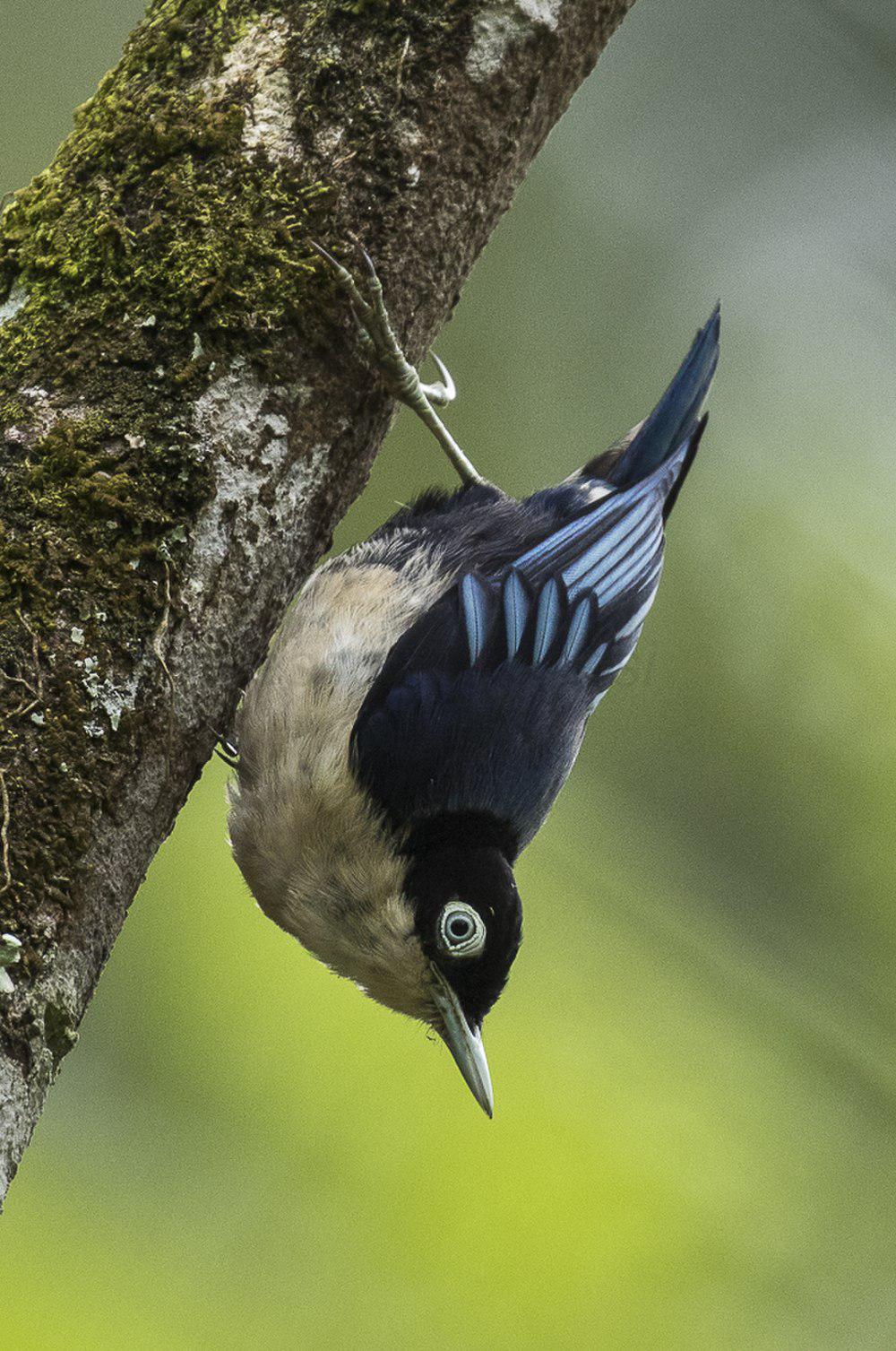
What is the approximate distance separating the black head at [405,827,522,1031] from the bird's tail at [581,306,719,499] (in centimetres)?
97

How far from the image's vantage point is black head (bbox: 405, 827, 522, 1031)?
225 centimetres

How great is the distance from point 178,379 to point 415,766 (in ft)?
2.67

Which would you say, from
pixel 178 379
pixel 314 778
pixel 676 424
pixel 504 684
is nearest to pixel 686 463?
pixel 676 424

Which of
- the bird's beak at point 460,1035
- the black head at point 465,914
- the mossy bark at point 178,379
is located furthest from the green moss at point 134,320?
the bird's beak at point 460,1035

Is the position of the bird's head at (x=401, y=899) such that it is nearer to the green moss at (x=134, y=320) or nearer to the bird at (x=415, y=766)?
the bird at (x=415, y=766)

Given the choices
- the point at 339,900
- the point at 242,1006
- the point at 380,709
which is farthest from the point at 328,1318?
the point at 380,709

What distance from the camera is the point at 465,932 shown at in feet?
7.38

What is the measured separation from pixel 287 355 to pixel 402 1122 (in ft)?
5.96

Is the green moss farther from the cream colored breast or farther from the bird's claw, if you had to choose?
the cream colored breast

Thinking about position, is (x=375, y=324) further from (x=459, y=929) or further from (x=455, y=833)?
(x=459, y=929)

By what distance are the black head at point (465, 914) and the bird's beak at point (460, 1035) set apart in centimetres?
1

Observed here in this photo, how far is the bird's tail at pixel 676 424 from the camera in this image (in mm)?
2902

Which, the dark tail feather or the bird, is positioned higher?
the dark tail feather

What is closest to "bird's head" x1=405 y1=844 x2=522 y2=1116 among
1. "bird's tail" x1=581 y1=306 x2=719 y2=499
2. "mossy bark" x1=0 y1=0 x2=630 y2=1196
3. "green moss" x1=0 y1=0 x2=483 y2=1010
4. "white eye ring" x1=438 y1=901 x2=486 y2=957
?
"white eye ring" x1=438 y1=901 x2=486 y2=957
